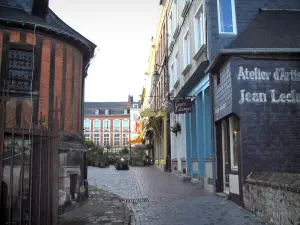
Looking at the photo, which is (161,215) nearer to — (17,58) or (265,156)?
(265,156)

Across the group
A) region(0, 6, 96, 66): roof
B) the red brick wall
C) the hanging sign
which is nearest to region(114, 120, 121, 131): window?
the hanging sign

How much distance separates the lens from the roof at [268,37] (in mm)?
8938

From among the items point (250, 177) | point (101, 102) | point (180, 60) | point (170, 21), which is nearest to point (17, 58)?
point (250, 177)

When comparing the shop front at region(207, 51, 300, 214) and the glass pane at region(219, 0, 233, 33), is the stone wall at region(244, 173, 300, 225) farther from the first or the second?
the glass pane at region(219, 0, 233, 33)

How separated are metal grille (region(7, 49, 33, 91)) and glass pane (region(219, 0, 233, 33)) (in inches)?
240

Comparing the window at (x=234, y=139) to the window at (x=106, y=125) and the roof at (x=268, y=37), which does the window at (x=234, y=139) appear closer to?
the roof at (x=268, y=37)

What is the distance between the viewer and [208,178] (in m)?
11.9

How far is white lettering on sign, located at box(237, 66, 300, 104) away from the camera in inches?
348

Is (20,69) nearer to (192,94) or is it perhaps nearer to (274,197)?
(274,197)

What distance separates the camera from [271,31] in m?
10.4

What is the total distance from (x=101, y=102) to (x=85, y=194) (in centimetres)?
8010

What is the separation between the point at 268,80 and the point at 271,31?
7.29 feet

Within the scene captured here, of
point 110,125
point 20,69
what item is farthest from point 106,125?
point 20,69

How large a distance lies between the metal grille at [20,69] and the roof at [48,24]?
76 centimetres
